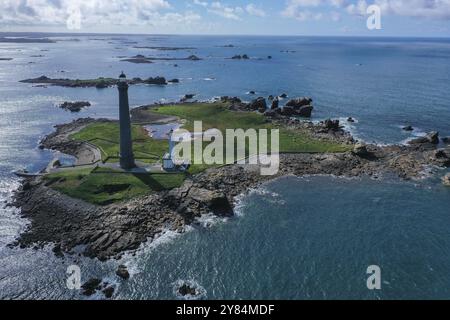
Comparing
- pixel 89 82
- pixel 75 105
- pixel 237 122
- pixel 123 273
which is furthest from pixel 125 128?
pixel 89 82

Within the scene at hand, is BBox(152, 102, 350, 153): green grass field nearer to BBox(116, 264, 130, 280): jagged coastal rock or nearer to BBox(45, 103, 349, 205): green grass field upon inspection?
BBox(45, 103, 349, 205): green grass field

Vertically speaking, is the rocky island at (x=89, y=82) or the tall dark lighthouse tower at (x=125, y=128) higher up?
the rocky island at (x=89, y=82)

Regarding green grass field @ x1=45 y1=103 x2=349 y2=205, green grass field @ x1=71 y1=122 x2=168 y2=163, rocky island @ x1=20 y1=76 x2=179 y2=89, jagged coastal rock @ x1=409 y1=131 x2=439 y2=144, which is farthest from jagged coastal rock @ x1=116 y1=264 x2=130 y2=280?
rocky island @ x1=20 y1=76 x2=179 y2=89

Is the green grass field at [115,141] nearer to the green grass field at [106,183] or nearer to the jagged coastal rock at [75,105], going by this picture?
the green grass field at [106,183]

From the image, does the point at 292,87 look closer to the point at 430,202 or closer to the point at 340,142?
the point at 340,142

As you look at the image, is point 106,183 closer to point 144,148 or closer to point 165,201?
point 165,201

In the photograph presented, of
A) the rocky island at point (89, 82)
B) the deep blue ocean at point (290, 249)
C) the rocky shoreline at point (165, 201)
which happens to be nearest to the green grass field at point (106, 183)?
the rocky shoreline at point (165, 201)
